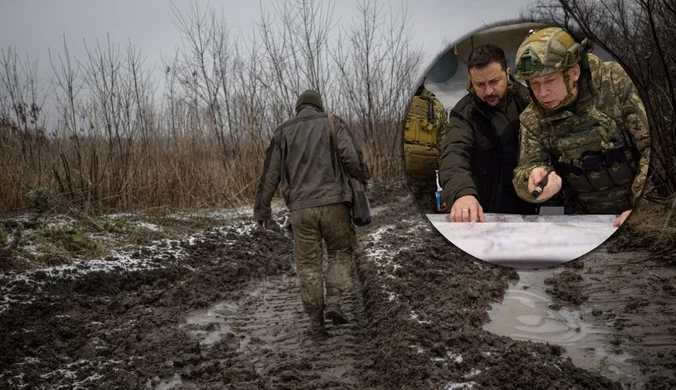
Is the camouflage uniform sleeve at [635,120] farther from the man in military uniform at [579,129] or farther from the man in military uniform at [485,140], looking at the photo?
the man in military uniform at [485,140]

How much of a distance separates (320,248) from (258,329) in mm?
895

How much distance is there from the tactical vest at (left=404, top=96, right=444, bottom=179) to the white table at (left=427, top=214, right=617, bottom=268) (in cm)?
8

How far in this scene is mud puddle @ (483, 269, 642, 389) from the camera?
133 inches

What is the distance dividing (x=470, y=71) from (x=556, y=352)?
3.18 m

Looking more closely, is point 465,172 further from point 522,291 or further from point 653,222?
point 653,222

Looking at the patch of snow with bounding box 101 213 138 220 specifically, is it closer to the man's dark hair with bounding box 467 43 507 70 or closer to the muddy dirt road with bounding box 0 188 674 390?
the muddy dirt road with bounding box 0 188 674 390

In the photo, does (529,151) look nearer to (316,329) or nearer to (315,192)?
(315,192)

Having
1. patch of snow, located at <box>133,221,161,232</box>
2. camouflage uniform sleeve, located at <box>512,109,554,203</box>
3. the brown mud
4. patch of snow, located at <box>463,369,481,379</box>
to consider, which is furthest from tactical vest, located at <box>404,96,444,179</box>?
patch of snow, located at <box>133,221,161,232</box>

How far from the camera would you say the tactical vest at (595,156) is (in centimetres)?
74

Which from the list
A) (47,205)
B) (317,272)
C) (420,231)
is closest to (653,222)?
(420,231)

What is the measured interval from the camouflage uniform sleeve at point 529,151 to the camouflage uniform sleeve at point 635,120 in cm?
10

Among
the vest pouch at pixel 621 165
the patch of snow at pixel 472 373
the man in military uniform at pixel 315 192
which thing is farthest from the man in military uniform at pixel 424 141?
the man in military uniform at pixel 315 192

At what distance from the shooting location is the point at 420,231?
25.7 feet

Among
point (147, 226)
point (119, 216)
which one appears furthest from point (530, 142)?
point (119, 216)
